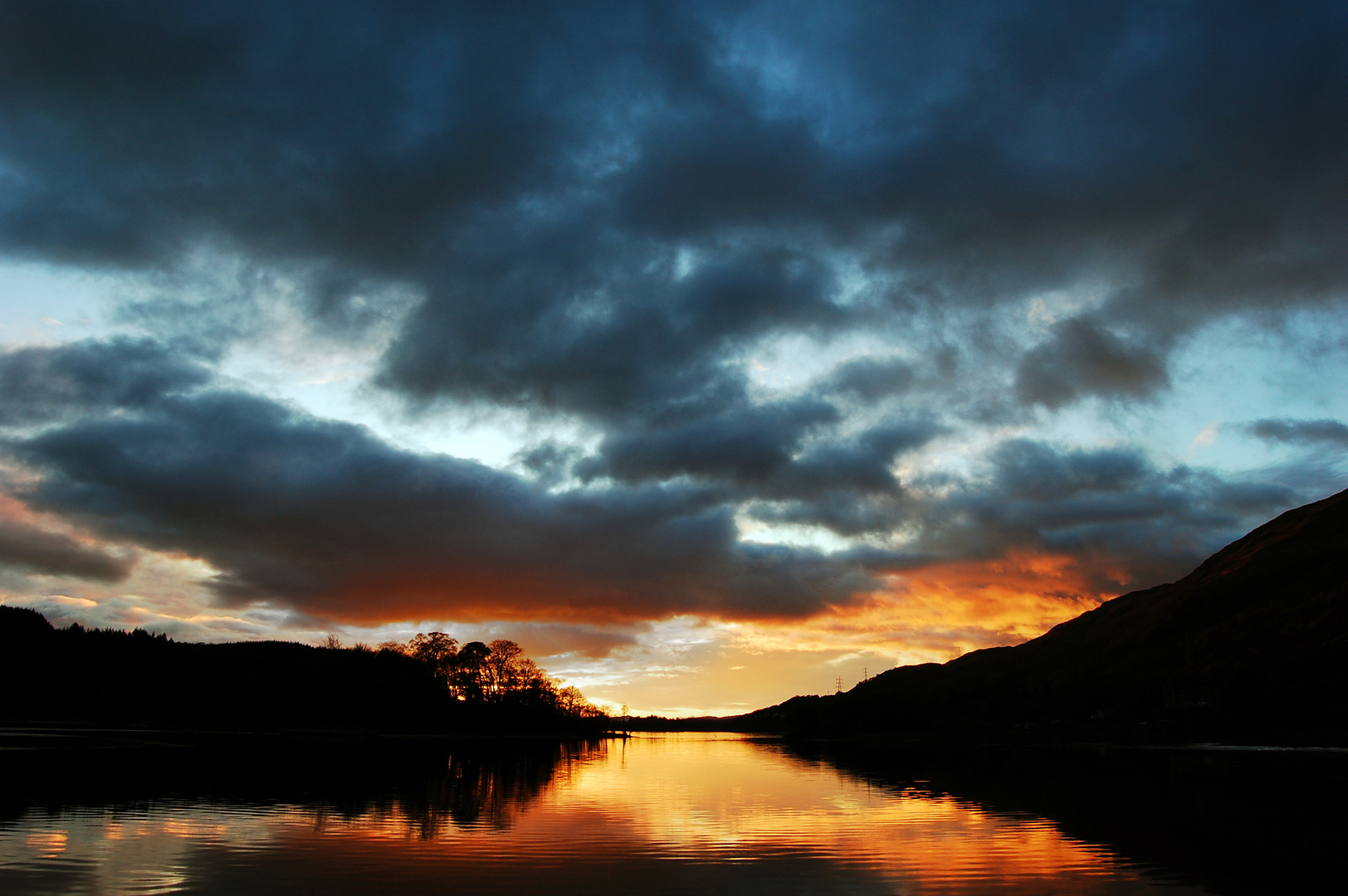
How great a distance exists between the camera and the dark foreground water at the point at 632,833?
25344 mm

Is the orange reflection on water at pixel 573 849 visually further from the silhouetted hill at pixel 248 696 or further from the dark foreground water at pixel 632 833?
the silhouetted hill at pixel 248 696

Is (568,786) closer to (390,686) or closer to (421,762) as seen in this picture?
(421,762)

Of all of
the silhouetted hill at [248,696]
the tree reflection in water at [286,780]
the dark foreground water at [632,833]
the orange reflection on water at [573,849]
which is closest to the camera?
the orange reflection on water at [573,849]

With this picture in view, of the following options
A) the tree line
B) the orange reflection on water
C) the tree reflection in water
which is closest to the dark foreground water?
the orange reflection on water

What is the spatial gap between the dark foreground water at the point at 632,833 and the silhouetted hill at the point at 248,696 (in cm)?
10868

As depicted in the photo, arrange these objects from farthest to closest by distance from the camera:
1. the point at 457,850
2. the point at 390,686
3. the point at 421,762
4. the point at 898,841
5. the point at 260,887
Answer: the point at 390,686, the point at 421,762, the point at 898,841, the point at 457,850, the point at 260,887

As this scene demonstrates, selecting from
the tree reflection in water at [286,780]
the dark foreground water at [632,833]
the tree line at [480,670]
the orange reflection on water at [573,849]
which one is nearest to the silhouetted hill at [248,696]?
the tree line at [480,670]

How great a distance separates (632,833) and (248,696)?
175 meters

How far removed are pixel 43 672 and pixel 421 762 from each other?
151224 millimetres

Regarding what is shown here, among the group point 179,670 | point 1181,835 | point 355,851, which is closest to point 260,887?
point 355,851

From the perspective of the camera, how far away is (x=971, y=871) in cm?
2800

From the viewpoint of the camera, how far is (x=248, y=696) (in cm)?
18200

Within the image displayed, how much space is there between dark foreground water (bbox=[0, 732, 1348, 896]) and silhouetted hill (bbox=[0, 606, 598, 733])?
357 ft

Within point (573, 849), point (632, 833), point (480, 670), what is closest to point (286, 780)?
point (632, 833)
